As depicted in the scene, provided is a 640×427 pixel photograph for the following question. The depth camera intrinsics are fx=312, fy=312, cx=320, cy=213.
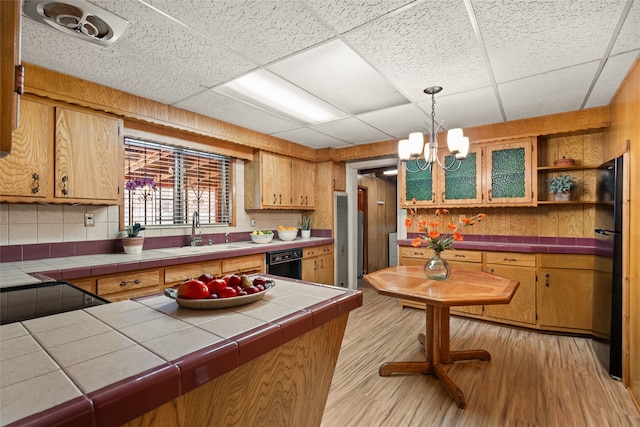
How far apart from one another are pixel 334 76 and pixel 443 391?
2.48 m

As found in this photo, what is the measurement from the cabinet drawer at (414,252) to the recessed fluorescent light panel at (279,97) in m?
1.92

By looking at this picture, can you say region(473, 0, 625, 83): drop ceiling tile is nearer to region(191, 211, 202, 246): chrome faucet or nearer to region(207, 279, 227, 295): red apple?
region(207, 279, 227, 295): red apple

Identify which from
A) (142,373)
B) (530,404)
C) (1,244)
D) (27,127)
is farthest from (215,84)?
(530,404)

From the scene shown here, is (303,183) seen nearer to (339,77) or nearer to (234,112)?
(234,112)

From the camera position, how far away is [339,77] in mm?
2459

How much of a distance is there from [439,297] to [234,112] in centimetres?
260

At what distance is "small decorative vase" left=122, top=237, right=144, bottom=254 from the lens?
2814 millimetres

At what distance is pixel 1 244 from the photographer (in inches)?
90.7

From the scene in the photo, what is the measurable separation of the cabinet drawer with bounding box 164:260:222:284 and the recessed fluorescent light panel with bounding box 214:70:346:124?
1.56 metres

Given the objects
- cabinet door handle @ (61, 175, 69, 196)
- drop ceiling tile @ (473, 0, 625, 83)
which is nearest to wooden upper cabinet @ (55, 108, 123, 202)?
cabinet door handle @ (61, 175, 69, 196)

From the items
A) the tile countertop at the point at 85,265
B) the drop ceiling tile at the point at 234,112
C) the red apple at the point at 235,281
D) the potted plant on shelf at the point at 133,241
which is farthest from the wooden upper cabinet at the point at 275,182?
the red apple at the point at 235,281

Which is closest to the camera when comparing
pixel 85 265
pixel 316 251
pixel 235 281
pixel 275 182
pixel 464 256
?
pixel 235 281

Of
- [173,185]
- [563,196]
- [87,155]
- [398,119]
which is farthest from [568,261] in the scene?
[87,155]

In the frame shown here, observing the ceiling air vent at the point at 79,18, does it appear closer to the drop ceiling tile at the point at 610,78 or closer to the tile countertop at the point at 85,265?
the tile countertop at the point at 85,265
